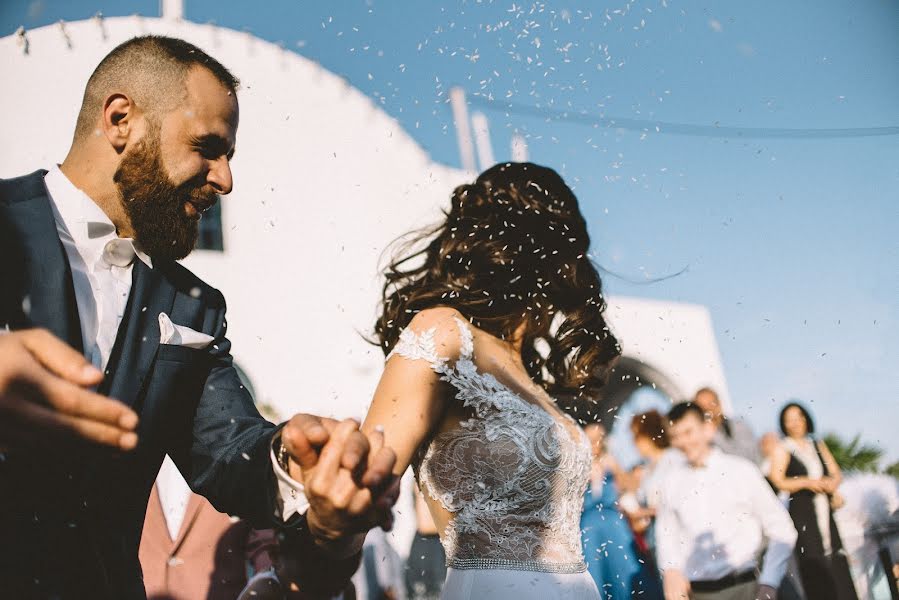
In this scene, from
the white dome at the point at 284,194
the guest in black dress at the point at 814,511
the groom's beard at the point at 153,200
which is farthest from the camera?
the white dome at the point at 284,194

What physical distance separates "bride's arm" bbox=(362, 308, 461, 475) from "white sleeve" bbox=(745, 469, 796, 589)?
301cm

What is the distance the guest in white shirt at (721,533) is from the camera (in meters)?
4.30

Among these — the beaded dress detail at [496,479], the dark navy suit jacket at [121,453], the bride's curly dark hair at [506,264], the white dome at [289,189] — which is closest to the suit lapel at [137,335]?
the dark navy suit jacket at [121,453]

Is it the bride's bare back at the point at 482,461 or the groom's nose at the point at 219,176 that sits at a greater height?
the groom's nose at the point at 219,176

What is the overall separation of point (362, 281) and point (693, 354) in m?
4.88

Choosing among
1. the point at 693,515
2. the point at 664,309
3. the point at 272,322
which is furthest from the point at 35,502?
the point at 664,309

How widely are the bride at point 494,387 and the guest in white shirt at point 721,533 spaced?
2173 millimetres

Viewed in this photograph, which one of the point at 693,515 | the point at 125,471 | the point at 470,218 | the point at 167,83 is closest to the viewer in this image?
the point at 125,471

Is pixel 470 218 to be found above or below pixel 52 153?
below

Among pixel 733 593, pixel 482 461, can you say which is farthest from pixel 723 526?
pixel 482 461

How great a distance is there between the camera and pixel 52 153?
8.07 m

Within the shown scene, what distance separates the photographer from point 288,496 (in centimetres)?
158

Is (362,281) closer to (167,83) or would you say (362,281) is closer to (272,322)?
(272,322)

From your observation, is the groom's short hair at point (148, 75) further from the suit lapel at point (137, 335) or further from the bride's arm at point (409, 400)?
the bride's arm at point (409, 400)
